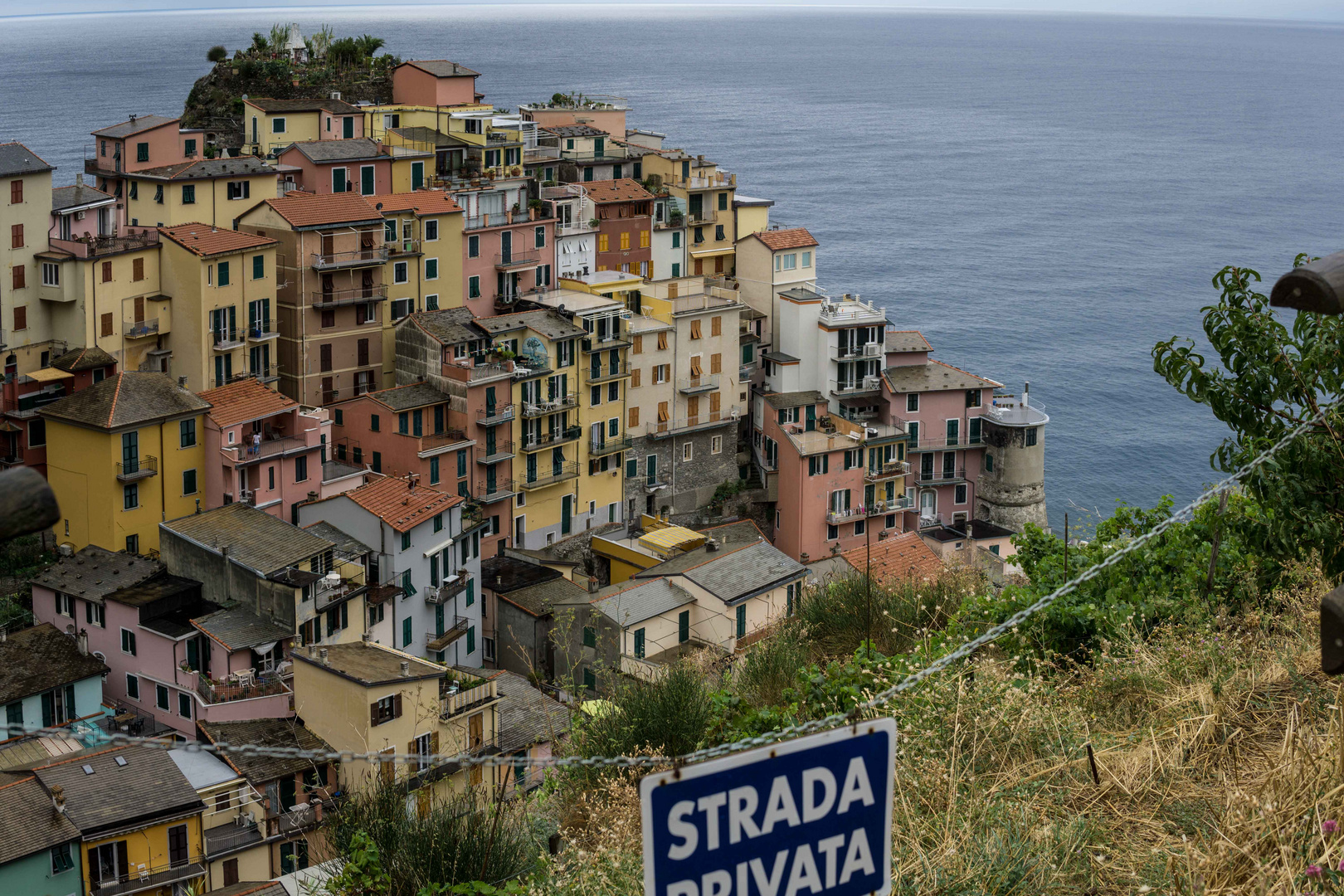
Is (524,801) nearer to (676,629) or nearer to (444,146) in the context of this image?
(676,629)

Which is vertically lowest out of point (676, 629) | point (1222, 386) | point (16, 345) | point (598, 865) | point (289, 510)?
point (676, 629)

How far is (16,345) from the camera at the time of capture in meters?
40.2

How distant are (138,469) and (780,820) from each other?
35.2 m

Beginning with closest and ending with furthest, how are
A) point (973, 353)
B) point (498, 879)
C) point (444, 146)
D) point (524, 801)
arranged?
point (498, 879) < point (524, 801) < point (444, 146) < point (973, 353)

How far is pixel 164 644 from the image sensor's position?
32.6m

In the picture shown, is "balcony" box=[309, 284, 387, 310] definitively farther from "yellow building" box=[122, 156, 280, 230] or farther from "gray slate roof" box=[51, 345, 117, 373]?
"gray slate roof" box=[51, 345, 117, 373]

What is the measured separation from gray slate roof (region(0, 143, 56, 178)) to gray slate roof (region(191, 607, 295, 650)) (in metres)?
14.0

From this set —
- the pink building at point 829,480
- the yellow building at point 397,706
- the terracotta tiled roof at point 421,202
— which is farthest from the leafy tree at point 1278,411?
the pink building at point 829,480

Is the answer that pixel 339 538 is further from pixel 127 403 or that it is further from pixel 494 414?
pixel 494 414

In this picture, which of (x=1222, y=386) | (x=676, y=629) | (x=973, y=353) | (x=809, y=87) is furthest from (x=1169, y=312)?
(x=809, y=87)

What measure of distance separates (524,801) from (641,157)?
49814 millimetres

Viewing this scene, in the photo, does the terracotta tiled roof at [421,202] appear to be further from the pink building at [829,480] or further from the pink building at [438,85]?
the pink building at [829,480]

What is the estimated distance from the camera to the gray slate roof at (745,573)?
128 ft

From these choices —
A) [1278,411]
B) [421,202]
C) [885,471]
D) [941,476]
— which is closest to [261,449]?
[421,202]
